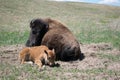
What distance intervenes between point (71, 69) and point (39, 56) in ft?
3.72

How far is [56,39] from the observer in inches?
452

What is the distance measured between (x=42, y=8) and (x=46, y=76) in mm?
33631

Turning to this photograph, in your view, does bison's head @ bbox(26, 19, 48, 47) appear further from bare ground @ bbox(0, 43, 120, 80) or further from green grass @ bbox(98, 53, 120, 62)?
green grass @ bbox(98, 53, 120, 62)

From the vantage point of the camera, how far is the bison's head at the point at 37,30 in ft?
39.0

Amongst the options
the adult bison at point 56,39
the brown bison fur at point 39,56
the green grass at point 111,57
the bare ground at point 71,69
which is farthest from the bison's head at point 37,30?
the green grass at point 111,57

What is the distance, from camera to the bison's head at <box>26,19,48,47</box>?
1190 centimetres

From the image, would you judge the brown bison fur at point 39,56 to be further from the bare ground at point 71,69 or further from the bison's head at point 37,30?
the bison's head at point 37,30

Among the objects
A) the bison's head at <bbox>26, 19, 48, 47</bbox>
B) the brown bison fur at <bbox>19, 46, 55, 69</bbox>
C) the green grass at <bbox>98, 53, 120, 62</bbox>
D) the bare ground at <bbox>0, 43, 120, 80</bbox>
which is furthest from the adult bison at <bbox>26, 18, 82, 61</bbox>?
the brown bison fur at <bbox>19, 46, 55, 69</bbox>

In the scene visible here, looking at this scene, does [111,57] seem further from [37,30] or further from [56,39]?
[37,30]

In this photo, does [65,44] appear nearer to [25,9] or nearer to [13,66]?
[13,66]

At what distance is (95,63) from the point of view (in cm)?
1084

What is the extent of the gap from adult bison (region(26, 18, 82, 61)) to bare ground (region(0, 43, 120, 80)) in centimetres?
38

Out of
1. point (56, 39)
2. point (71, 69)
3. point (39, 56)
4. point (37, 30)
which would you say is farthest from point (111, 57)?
point (39, 56)

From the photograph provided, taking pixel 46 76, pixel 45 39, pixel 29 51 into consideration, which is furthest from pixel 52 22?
pixel 46 76
